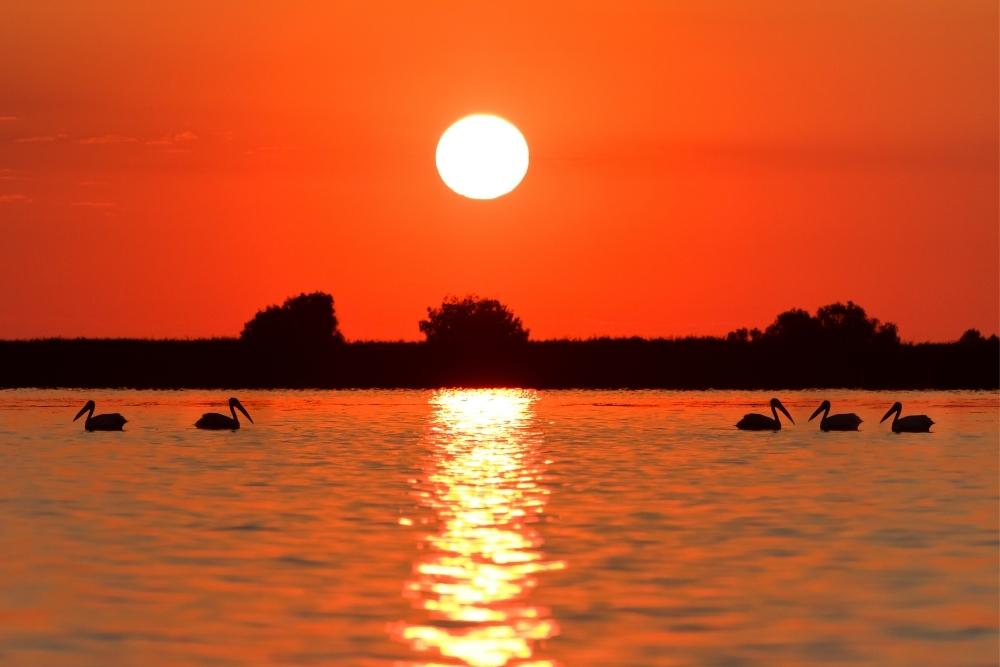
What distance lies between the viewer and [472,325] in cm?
9919

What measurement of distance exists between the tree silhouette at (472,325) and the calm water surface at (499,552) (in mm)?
60841

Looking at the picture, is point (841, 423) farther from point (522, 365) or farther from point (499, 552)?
point (522, 365)

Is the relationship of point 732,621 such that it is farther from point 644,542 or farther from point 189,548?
point 189,548

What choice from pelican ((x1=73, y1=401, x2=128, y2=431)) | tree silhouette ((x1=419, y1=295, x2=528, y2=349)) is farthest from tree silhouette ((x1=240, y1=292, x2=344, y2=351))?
pelican ((x1=73, y1=401, x2=128, y2=431))

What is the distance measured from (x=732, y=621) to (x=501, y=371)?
221 feet

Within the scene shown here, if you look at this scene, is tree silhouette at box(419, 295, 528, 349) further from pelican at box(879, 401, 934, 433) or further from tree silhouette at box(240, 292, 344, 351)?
pelican at box(879, 401, 934, 433)

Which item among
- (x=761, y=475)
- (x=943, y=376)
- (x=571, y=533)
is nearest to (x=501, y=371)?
(x=943, y=376)

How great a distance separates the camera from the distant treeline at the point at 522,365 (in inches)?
2859

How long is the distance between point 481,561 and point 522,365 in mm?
63338

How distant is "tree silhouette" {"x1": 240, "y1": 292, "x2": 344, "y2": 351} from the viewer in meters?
95.7

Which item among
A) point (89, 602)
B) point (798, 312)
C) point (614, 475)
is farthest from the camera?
point (798, 312)

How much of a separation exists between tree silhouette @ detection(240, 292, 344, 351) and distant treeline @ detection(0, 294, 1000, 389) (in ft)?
52.1

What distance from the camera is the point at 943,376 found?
239 feet

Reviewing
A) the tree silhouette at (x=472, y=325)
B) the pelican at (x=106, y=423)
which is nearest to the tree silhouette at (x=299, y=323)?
the tree silhouette at (x=472, y=325)
